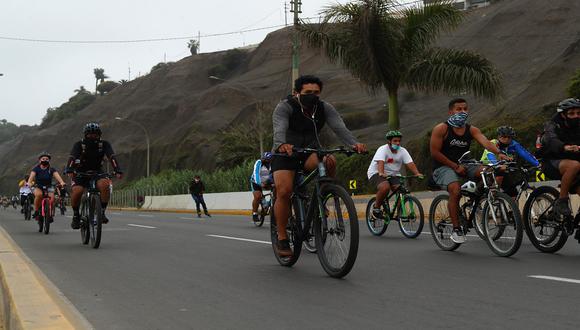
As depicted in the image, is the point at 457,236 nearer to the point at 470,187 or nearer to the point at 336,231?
the point at 470,187

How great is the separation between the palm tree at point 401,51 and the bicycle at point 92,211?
12055 mm

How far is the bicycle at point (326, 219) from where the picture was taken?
5.93 metres

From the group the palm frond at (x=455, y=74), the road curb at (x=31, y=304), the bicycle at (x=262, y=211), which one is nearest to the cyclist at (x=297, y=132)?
the road curb at (x=31, y=304)


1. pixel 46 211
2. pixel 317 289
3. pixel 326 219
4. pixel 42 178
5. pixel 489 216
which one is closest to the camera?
pixel 317 289

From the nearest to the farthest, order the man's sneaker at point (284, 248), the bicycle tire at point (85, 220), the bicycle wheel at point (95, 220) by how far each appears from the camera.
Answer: the man's sneaker at point (284, 248) < the bicycle wheel at point (95, 220) < the bicycle tire at point (85, 220)

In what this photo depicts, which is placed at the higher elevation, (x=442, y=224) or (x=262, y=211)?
(x=262, y=211)

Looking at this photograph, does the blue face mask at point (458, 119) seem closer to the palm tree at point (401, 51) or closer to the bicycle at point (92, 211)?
the bicycle at point (92, 211)

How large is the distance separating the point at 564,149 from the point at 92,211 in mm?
6398

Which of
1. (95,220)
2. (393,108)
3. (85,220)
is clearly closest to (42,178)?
(85,220)

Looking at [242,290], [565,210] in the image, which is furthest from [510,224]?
[242,290]

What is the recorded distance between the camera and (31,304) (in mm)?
4680

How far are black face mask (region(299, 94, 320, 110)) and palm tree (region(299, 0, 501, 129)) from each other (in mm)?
14483

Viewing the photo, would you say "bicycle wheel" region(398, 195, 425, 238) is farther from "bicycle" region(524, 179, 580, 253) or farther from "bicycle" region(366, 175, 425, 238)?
"bicycle" region(524, 179, 580, 253)

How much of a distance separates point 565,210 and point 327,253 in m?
2.89
